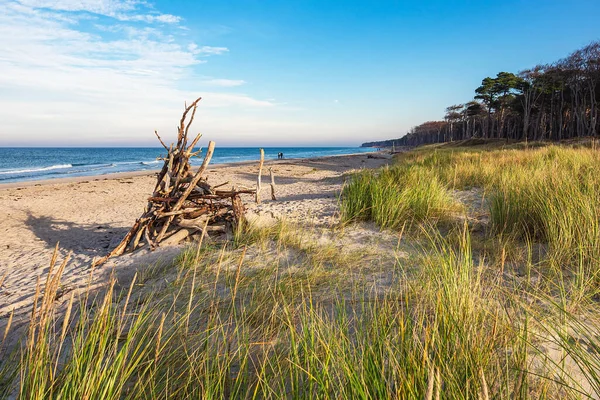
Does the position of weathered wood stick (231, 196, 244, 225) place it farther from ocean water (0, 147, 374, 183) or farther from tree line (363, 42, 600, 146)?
tree line (363, 42, 600, 146)

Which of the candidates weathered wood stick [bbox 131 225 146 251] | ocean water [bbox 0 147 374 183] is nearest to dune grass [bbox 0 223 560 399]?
weathered wood stick [bbox 131 225 146 251]

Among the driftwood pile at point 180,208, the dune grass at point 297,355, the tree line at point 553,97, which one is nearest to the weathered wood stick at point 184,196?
the driftwood pile at point 180,208

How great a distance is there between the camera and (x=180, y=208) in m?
5.04

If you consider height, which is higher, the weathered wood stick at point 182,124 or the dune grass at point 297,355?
the weathered wood stick at point 182,124

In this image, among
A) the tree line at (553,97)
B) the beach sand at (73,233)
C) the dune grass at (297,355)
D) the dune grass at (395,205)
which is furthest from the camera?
the tree line at (553,97)

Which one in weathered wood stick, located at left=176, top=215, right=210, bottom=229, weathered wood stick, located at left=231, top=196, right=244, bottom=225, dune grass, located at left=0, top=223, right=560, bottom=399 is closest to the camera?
dune grass, located at left=0, top=223, right=560, bottom=399

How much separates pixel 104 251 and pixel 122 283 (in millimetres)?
2386

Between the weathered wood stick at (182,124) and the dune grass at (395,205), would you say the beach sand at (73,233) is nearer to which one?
the dune grass at (395,205)

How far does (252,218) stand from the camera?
205 inches

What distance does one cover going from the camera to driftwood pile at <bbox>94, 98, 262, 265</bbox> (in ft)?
15.9

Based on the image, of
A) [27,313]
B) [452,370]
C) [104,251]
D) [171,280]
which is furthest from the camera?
[104,251]

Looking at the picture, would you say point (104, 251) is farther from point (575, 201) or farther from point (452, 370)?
point (575, 201)

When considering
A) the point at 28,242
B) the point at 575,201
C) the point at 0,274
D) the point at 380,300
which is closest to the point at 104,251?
the point at 0,274

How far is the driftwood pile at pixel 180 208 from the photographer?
4847 millimetres
